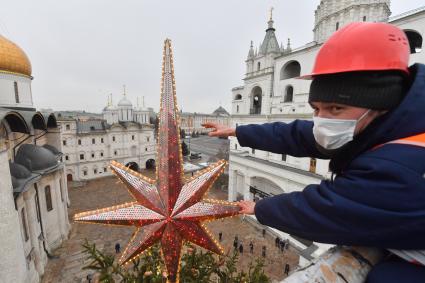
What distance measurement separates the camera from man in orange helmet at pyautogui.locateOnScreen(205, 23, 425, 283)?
1437 millimetres

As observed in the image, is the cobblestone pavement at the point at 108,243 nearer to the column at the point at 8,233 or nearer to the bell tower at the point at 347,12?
the column at the point at 8,233

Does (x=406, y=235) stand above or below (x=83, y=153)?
above

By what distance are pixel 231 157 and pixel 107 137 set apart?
22.8 meters

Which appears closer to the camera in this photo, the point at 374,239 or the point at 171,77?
the point at 374,239

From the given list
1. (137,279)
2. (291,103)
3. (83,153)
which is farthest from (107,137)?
(137,279)

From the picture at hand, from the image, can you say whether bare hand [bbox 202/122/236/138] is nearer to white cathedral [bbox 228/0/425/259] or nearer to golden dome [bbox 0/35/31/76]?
white cathedral [bbox 228/0/425/259]

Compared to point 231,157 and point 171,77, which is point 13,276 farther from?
point 231,157

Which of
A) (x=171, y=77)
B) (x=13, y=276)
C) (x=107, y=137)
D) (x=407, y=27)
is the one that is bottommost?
(x=13, y=276)

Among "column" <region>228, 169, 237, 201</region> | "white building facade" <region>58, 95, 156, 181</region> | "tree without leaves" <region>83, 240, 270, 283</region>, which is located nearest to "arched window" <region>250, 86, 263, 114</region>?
"column" <region>228, 169, 237, 201</region>

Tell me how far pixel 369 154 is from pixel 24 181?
1642 centimetres

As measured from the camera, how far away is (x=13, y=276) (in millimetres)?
10594

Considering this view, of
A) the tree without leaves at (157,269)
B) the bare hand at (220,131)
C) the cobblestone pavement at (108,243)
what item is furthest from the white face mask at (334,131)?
the cobblestone pavement at (108,243)

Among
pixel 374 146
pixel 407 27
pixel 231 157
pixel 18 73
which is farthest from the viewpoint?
pixel 231 157

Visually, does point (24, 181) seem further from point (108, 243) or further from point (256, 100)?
point (256, 100)
